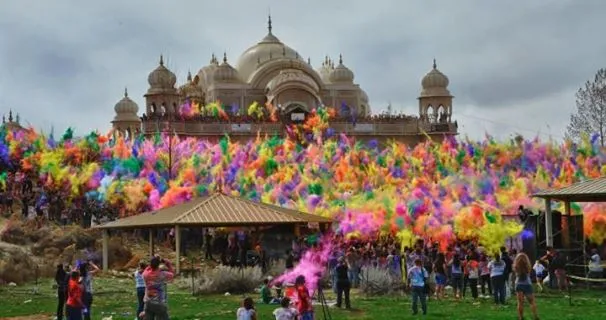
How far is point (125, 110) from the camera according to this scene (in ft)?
240

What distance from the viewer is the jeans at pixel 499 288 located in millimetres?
19219

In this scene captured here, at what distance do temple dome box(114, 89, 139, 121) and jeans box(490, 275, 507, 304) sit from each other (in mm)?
55401

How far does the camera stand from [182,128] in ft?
189

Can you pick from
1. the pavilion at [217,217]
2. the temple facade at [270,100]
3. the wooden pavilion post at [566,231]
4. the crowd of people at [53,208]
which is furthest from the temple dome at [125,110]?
the wooden pavilion post at [566,231]

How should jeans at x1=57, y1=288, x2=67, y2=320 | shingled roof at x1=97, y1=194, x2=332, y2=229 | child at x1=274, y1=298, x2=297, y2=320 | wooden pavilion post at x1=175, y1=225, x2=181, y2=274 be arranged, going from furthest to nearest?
1. wooden pavilion post at x1=175, y1=225, x2=181, y2=274
2. shingled roof at x1=97, y1=194, x2=332, y2=229
3. jeans at x1=57, y1=288, x2=67, y2=320
4. child at x1=274, y1=298, x2=297, y2=320

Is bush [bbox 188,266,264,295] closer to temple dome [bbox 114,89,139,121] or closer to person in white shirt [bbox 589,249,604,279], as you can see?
person in white shirt [bbox 589,249,604,279]

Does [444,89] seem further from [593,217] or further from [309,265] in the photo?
[309,265]

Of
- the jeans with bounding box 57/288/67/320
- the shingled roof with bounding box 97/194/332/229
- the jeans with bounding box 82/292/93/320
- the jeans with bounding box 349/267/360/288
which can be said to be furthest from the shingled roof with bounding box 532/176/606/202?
the jeans with bounding box 82/292/93/320

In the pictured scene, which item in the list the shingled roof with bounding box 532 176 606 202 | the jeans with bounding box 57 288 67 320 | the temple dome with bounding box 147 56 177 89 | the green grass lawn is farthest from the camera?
the temple dome with bounding box 147 56 177 89

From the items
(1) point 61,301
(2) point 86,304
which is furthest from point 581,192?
(2) point 86,304

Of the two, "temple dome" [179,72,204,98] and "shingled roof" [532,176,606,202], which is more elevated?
"temple dome" [179,72,204,98]

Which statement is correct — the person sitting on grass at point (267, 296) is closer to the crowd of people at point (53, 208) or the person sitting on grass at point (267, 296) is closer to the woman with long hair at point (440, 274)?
the woman with long hair at point (440, 274)

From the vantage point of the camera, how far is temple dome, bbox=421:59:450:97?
222ft

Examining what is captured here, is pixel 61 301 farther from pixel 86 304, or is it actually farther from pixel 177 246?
pixel 177 246
